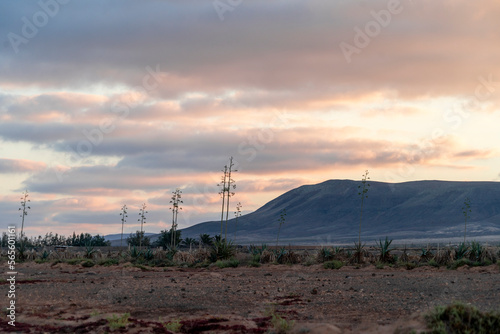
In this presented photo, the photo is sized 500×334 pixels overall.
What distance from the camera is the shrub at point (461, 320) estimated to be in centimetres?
1139

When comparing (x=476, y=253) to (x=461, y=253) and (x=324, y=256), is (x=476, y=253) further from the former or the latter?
(x=324, y=256)

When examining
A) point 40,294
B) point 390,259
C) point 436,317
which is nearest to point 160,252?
point 390,259

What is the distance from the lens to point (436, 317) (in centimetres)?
1173

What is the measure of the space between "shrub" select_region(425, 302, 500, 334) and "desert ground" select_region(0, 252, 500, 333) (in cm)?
32

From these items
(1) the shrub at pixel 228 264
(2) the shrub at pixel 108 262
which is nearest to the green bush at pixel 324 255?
(1) the shrub at pixel 228 264

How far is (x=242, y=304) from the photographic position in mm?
19469

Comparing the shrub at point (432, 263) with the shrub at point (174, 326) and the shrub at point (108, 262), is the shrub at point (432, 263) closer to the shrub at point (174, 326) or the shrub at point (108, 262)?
the shrub at point (108, 262)

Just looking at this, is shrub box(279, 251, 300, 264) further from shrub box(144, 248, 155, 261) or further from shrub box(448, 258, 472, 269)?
shrub box(448, 258, 472, 269)

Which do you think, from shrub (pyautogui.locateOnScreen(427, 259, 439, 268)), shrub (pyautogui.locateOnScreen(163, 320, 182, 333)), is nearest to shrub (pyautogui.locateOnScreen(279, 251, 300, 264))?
shrub (pyautogui.locateOnScreen(427, 259, 439, 268))

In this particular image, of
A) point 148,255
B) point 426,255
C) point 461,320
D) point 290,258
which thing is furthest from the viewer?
point 148,255

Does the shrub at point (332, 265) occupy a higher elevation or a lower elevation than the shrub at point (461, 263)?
lower

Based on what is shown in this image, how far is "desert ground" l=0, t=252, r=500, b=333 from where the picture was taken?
14.8 m

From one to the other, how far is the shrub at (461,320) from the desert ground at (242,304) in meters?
0.32

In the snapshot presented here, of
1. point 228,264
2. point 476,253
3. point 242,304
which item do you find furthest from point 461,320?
point 228,264
